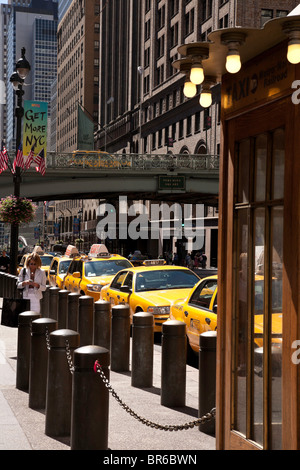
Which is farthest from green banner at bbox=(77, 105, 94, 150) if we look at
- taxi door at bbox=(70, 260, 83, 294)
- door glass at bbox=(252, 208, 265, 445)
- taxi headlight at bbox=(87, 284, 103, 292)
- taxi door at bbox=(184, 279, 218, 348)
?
door glass at bbox=(252, 208, 265, 445)

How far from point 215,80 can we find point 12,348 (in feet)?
26.2

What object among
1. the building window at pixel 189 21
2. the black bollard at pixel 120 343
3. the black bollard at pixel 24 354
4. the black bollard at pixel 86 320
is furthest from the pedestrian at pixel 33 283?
the building window at pixel 189 21

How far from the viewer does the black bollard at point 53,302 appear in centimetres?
1528

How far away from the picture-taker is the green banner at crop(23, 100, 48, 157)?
83.8 feet

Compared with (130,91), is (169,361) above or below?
below

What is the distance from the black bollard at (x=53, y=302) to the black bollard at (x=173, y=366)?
7550 millimetres

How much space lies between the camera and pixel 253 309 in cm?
471

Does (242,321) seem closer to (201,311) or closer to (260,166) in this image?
(260,166)

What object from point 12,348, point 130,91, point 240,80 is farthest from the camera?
point 130,91

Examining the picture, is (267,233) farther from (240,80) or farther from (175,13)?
(175,13)

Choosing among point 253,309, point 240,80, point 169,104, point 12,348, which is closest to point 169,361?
point 253,309

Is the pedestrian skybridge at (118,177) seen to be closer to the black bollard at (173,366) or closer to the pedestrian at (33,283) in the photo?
the pedestrian at (33,283)

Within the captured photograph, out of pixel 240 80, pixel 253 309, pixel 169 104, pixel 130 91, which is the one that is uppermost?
pixel 130 91

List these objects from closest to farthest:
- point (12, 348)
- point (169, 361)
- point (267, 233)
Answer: point (267, 233) → point (169, 361) → point (12, 348)
